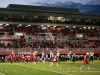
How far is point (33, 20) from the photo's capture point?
61562mm

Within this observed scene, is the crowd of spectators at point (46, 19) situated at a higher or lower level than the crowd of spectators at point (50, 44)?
higher

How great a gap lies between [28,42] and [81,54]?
1091 cm

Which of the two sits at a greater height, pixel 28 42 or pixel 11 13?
pixel 11 13

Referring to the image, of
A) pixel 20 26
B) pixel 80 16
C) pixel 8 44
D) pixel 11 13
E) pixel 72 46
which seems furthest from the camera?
pixel 80 16

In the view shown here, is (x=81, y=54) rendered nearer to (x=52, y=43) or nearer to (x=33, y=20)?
(x=52, y=43)

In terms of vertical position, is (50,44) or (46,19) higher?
(46,19)

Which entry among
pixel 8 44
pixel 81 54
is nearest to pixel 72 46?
pixel 81 54

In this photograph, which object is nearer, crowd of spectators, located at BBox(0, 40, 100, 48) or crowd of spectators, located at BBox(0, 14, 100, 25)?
crowd of spectators, located at BBox(0, 40, 100, 48)

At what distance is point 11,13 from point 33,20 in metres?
5.85

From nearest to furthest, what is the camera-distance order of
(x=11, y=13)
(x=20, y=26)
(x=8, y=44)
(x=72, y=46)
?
(x=8, y=44) → (x=72, y=46) → (x=11, y=13) → (x=20, y=26)

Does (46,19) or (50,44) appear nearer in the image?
(50,44)

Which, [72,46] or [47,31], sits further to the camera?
[47,31]

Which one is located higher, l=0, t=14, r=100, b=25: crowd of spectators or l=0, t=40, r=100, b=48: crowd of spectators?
l=0, t=14, r=100, b=25: crowd of spectators

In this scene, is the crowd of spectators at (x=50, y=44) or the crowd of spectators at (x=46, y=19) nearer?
the crowd of spectators at (x=50, y=44)
